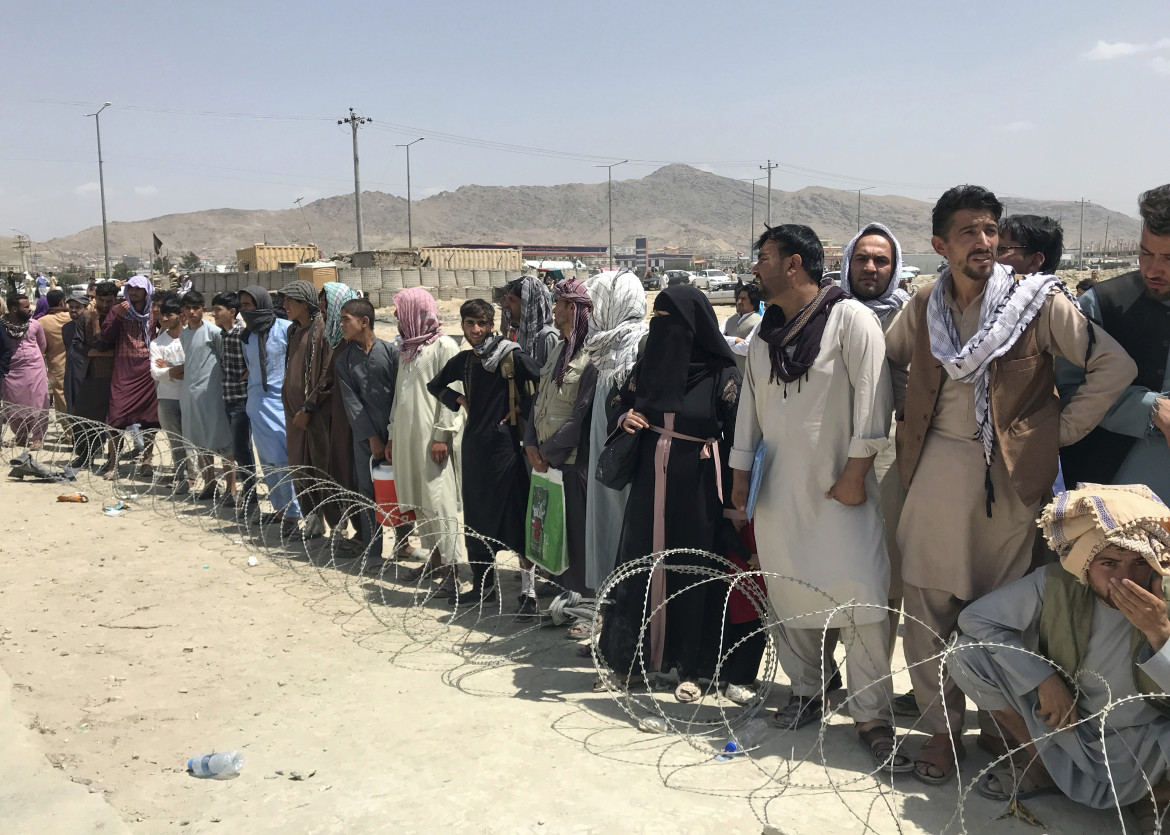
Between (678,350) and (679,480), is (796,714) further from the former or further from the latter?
(678,350)

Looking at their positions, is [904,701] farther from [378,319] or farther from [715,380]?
[378,319]

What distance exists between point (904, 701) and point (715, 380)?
5.35 feet

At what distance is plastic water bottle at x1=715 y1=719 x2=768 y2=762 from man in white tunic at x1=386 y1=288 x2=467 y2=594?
2.76 meters

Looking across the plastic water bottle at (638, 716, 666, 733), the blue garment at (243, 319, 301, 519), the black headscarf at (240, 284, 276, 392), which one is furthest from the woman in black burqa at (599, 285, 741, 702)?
the black headscarf at (240, 284, 276, 392)

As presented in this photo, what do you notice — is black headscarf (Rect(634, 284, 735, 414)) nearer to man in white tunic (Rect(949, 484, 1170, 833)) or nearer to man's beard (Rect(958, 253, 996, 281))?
man's beard (Rect(958, 253, 996, 281))

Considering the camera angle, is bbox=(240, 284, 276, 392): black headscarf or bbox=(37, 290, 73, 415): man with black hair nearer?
bbox=(240, 284, 276, 392): black headscarf

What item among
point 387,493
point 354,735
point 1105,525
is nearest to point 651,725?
point 354,735

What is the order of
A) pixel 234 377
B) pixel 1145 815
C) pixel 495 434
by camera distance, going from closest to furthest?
pixel 1145 815, pixel 495 434, pixel 234 377

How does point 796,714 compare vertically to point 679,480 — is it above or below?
below

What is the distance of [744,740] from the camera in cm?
380

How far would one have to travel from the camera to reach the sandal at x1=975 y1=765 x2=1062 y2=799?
3.26 metres

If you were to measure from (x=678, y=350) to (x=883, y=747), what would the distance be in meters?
1.80

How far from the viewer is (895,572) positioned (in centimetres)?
390

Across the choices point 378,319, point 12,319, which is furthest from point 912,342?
point 378,319
